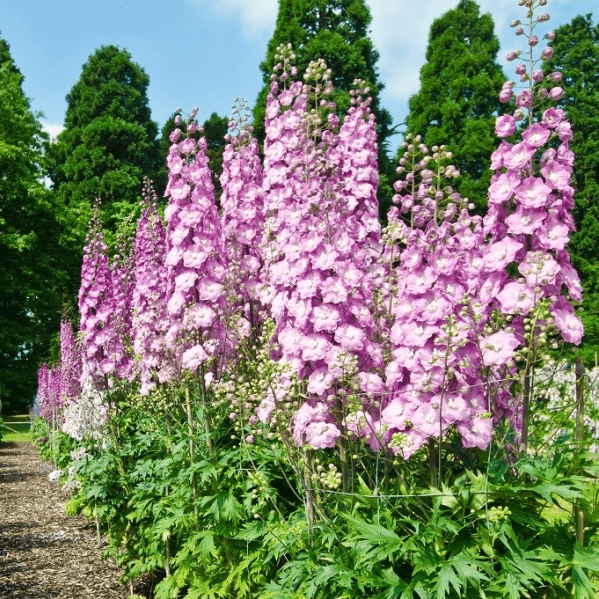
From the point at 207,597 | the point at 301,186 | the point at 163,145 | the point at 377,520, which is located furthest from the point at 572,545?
the point at 163,145

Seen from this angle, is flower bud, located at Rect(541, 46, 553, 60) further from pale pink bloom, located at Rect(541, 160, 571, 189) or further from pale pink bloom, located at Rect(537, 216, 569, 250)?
pale pink bloom, located at Rect(537, 216, 569, 250)

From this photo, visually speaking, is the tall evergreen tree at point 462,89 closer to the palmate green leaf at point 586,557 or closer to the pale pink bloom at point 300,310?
the pale pink bloom at point 300,310

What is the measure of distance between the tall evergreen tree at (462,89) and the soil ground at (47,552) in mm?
15680

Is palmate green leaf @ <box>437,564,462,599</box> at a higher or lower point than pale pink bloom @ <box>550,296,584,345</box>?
lower

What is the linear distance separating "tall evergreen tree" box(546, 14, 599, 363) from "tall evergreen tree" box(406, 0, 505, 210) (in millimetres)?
2183

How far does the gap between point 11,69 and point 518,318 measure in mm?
32001

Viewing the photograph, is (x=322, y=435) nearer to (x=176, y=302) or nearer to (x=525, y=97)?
(x=525, y=97)

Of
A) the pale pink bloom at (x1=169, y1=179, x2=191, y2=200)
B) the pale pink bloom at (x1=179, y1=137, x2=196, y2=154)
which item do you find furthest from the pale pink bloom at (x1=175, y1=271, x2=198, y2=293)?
the pale pink bloom at (x1=179, y1=137, x2=196, y2=154)

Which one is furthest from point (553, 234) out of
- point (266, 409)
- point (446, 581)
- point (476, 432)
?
point (266, 409)

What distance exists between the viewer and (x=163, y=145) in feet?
106

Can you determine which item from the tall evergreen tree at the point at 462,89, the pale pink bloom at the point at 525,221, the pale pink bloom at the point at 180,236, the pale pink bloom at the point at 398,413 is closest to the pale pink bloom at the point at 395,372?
the pale pink bloom at the point at 398,413

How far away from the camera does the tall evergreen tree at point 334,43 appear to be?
766 inches

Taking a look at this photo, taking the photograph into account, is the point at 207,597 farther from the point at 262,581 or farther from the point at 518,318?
the point at 518,318

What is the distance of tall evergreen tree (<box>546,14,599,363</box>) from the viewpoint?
76.9 ft
